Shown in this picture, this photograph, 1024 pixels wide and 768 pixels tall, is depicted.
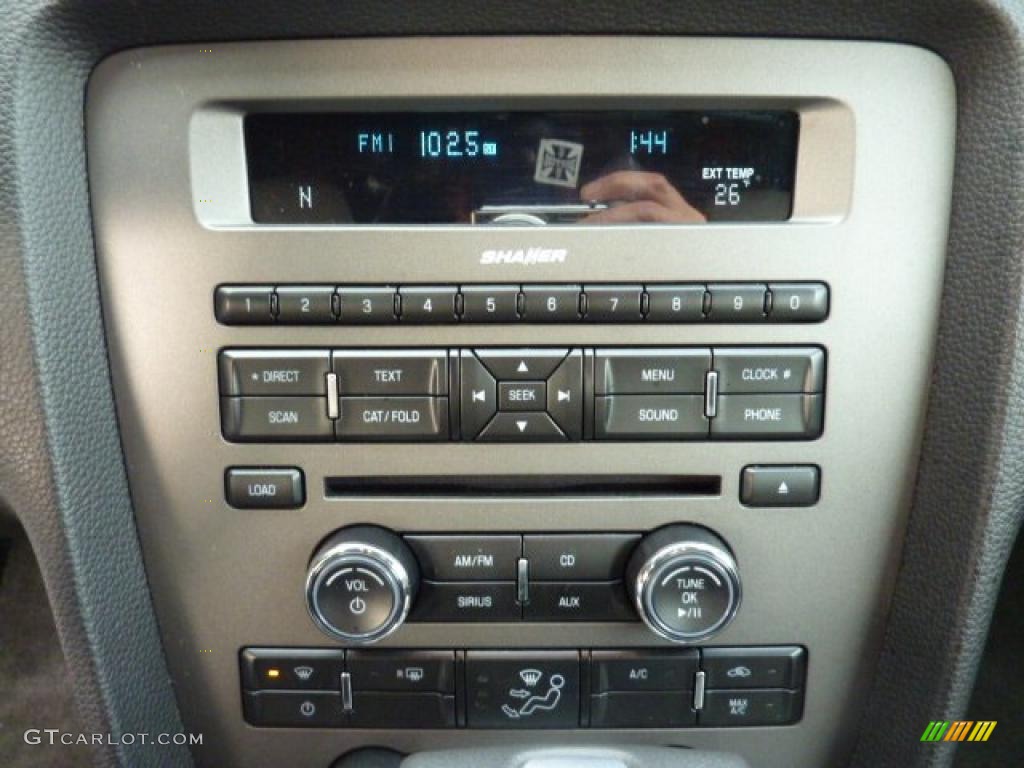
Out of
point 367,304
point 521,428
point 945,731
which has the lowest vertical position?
point 945,731

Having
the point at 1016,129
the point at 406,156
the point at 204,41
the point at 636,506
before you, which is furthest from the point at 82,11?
the point at 1016,129

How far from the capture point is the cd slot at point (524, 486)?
78 cm

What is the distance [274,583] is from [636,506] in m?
Result: 0.33

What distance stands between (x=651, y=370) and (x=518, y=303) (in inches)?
4.9

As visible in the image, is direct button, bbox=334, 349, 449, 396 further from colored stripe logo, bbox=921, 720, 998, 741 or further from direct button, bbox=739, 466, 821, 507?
colored stripe logo, bbox=921, 720, 998, 741

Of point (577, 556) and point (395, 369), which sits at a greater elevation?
point (395, 369)

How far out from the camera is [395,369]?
74 cm

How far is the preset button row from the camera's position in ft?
2.40

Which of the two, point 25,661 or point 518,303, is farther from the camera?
point 25,661

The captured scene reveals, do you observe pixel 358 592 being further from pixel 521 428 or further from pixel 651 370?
pixel 651 370

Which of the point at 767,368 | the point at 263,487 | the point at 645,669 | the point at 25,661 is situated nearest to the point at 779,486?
the point at 767,368

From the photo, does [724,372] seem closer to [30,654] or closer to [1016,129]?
[1016,129]

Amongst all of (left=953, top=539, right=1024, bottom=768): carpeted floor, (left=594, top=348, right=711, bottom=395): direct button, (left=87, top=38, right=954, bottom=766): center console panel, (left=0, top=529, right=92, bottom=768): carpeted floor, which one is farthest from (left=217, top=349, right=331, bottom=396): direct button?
(left=953, top=539, right=1024, bottom=768): carpeted floor

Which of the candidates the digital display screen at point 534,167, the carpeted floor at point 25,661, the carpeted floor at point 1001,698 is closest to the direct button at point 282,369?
the digital display screen at point 534,167
